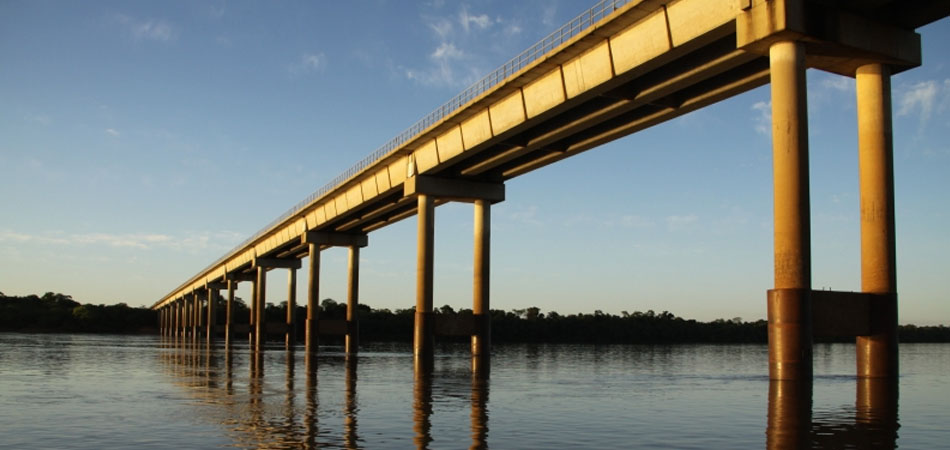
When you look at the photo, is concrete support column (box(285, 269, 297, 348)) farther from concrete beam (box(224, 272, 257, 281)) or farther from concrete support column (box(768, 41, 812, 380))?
concrete support column (box(768, 41, 812, 380))

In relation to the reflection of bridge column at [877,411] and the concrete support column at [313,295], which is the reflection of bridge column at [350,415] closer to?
the reflection of bridge column at [877,411]

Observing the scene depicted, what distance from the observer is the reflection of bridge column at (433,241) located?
57906mm

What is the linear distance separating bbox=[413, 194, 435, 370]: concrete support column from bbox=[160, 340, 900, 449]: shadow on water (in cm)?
2219

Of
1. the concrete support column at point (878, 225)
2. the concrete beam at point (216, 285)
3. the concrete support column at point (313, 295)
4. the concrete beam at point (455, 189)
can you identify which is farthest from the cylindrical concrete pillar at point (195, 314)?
the concrete support column at point (878, 225)

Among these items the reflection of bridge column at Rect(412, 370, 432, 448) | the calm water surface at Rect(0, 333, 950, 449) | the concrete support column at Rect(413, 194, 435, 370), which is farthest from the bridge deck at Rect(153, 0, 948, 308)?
the reflection of bridge column at Rect(412, 370, 432, 448)

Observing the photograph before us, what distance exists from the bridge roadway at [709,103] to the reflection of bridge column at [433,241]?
0.25 feet

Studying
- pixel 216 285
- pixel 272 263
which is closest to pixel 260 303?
pixel 272 263

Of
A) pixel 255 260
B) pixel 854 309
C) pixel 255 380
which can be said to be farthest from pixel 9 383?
pixel 255 260

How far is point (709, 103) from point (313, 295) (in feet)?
182

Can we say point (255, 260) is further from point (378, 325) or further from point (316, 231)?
point (378, 325)

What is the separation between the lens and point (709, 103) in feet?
129

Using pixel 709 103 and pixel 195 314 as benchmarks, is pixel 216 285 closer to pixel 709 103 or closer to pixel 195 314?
pixel 195 314

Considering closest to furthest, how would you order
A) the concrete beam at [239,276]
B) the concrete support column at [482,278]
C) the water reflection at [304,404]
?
the water reflection at [304,404] < the concrete support column at [482,278] < the concrete beam at [239,276]

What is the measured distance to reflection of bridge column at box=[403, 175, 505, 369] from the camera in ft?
190
